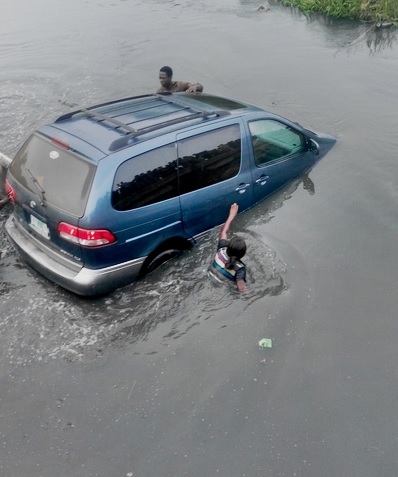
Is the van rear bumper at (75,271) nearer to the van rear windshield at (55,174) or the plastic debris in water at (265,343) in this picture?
the van rear windshield at (55,174)

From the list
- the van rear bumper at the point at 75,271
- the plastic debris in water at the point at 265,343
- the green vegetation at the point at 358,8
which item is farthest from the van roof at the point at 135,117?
the green vegetation at the point at 358,8

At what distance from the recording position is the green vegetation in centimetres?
1612

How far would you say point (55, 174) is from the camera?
19.4 feet

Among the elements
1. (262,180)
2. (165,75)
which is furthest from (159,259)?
(165,75)

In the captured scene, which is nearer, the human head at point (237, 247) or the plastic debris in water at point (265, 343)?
the plastic debris in water at point (265, 343)

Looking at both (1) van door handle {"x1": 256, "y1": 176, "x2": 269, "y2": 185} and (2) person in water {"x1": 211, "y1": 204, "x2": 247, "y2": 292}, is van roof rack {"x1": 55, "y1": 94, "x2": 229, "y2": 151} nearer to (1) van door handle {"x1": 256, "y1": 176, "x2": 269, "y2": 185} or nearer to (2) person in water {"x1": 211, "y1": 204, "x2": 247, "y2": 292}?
(1) van door handle {"x1": 256, "y1": 176, "x2": 269, "y2": 185}

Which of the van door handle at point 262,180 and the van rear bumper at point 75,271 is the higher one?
the van door handle at point 262,180

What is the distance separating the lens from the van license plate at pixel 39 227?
6022mm

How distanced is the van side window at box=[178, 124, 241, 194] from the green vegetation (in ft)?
37.4

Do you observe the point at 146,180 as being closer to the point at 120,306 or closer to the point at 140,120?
the point at 140,120

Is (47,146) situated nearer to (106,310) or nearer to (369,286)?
(106,310)

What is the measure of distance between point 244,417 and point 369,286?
7.91 ft

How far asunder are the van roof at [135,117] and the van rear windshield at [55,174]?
0.86ft

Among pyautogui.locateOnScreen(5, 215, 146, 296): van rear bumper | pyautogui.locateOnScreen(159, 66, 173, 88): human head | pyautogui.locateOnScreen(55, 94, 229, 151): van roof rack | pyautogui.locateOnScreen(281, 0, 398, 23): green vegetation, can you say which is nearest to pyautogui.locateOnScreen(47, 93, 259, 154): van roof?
pyautogui.locateOnScreen(55, 94, 229, 151): van roof rack
